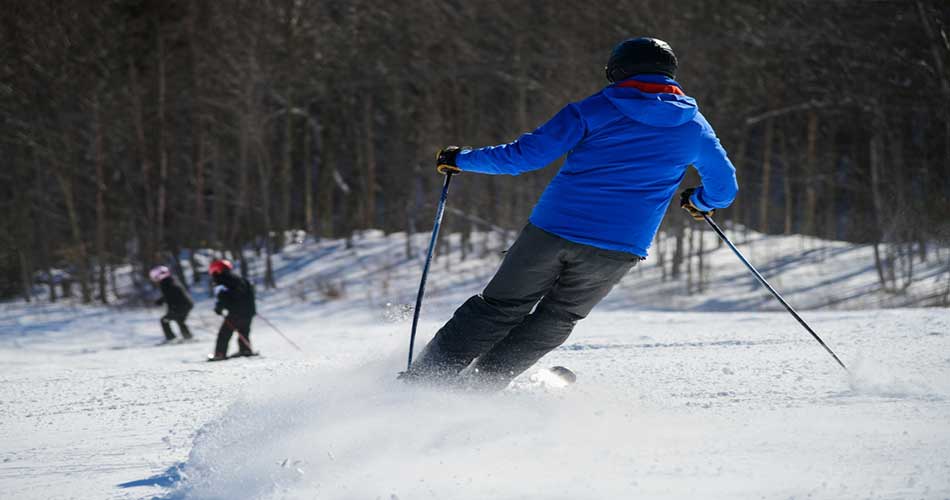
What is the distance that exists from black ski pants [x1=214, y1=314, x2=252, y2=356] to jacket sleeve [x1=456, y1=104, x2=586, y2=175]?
23.1ft

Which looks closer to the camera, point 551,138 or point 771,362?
point 551,138

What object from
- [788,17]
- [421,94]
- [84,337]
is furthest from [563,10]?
[84,337]

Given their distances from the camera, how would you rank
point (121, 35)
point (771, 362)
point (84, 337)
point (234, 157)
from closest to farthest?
1. point (771, 362)
2. point (84, 337)
3. point (121, 35)
4. point (234, 157)

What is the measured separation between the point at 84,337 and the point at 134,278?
4434 millimetres

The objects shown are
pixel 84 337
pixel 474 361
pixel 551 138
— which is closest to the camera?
pixel 551 138

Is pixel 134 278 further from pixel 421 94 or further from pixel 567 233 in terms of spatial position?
pixel 567 233

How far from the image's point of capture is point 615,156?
3.28 metres

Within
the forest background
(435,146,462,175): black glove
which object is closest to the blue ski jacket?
(435,146,462,175): black glove

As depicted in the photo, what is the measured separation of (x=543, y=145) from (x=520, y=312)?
732 millimetres

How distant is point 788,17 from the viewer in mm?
15250

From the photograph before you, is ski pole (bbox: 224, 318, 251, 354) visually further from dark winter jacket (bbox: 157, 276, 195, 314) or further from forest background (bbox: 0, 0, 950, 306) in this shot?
forest background (bbox: 0, 0, 950, 306)

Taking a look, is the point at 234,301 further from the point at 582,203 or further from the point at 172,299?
the point at 582,203

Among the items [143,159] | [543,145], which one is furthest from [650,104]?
[143,159]

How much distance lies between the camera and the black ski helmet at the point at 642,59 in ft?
10.7
